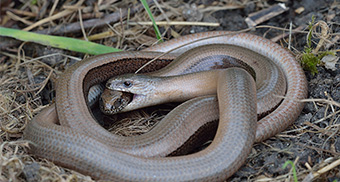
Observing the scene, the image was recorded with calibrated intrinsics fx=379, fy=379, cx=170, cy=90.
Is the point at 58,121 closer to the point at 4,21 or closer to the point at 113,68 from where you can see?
the point at 113,68

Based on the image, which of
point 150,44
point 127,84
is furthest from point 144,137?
point 150,44

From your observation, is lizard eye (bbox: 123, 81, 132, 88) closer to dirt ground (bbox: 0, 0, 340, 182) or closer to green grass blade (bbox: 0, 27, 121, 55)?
dirt ground (bbox: 0, 0, 340, 182)

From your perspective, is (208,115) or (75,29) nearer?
(208,115)

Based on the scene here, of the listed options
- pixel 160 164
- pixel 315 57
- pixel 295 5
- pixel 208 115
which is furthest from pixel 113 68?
pixel 295 5

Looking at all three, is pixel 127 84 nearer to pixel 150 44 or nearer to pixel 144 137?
pixel 144 137

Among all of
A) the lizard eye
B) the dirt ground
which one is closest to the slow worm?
the dirt ground

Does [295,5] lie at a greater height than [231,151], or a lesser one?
greater

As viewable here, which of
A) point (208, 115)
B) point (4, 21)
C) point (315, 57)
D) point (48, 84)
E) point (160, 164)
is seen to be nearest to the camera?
point (160, 164)

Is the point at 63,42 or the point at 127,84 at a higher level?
the point at 63,42

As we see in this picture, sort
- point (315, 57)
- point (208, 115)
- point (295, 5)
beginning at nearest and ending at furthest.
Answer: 1. point (208, 115)
2. point (315, 57)
3. point (295, 5)
